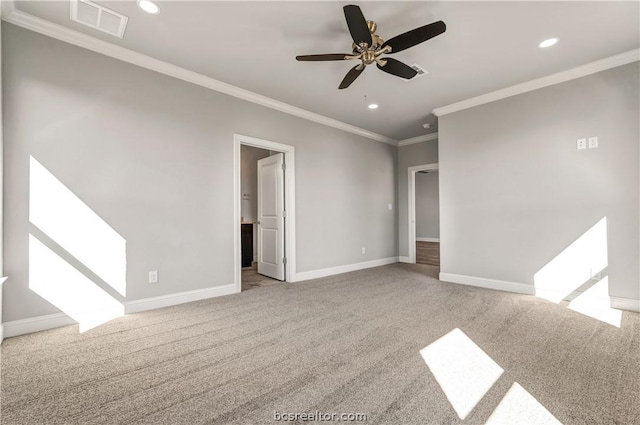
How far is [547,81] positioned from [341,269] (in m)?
4.07

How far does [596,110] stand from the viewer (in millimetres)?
3363

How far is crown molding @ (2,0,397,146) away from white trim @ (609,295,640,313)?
4634 millimetres

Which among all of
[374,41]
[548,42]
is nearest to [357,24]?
[374,41]

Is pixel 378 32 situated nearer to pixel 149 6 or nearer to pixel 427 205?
pixel 149 6

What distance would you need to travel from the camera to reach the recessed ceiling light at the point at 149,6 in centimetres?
232

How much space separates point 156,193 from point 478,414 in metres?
3.46

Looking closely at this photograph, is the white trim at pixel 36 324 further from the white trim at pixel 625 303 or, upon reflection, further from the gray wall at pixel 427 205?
the gray wall at pixel 427 205

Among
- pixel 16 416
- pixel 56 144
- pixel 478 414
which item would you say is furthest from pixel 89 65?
pixel 478 414

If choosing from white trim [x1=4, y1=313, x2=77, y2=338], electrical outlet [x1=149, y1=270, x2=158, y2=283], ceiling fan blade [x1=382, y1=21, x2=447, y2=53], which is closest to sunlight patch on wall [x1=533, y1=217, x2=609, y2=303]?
ceiling fan blade [x1=382, y1=21, x2=447, y2=53]

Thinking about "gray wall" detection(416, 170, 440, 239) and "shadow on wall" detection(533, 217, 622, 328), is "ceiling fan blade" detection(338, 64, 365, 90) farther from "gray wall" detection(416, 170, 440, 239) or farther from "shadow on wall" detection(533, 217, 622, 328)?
"gray wall" detection(416, 170, 440, 239)

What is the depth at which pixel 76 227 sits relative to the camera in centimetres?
274

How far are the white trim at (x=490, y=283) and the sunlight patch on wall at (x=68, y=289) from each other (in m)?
4.50

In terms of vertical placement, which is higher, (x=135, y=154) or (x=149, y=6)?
(x=149, y=6)

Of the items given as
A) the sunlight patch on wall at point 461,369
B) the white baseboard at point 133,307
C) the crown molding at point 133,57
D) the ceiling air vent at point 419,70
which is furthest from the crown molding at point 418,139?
the white baseboard at point 133,307
